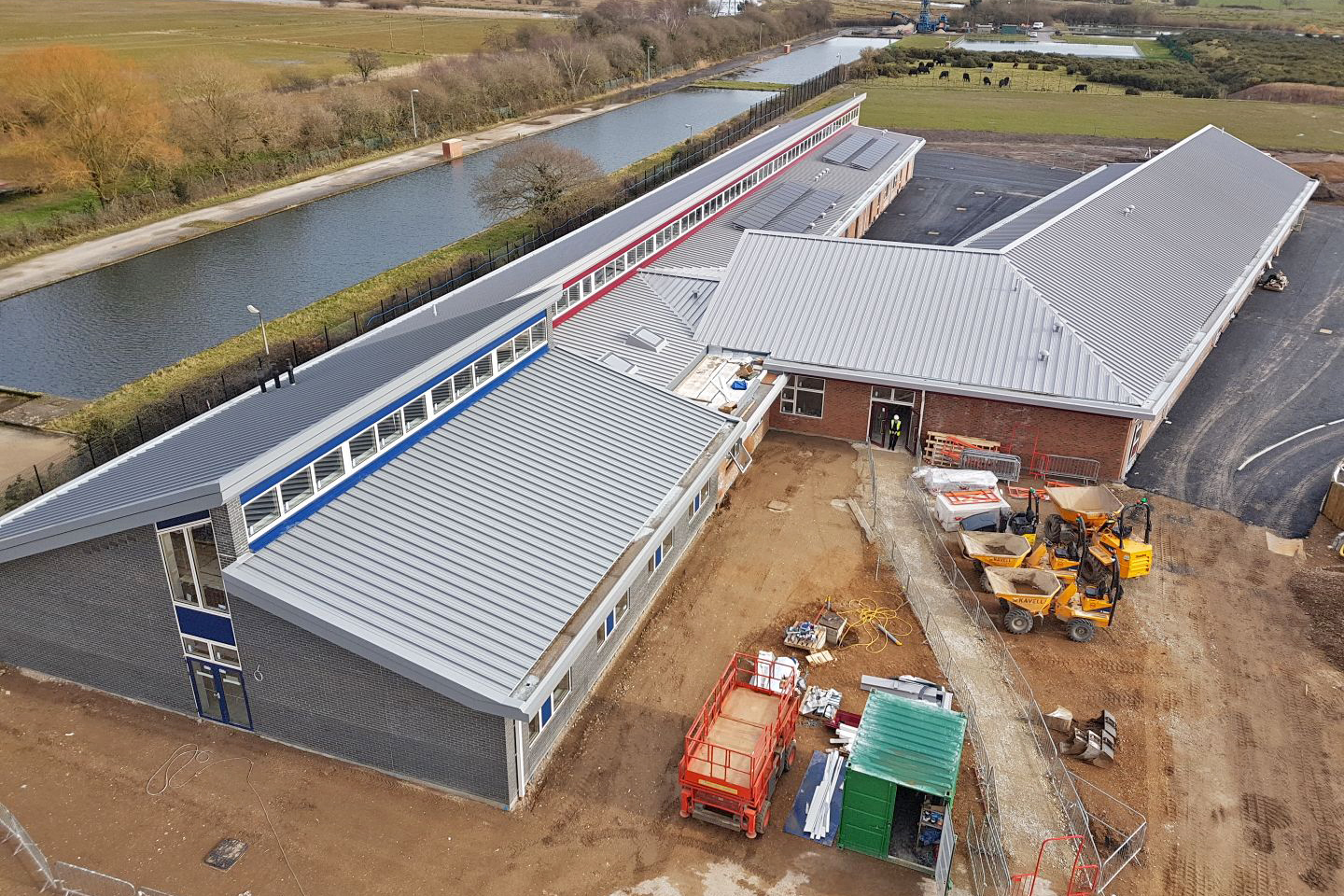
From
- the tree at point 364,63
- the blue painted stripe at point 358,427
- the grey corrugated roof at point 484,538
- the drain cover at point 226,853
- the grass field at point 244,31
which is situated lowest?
the drain cover at point 226,853

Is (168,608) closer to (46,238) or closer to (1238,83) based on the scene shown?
(46,238)

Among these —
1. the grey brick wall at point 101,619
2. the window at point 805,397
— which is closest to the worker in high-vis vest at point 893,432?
the window at point 805,397

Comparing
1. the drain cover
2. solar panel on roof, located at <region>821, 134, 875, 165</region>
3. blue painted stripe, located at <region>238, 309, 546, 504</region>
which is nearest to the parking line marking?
blue painted stripe, located at <region>238, 309, 546, 504</region>

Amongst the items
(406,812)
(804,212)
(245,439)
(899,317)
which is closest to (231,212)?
(804,212)

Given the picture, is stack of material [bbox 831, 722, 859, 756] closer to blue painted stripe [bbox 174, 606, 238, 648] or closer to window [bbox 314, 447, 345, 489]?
window [bbox 314, 447, 345, 489]

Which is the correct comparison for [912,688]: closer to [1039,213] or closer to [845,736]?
[845,736]

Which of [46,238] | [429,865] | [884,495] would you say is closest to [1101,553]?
[884,495]

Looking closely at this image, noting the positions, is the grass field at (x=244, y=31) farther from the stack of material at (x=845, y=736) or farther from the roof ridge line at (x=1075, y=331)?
the stack of material at (x=845, y=736)
